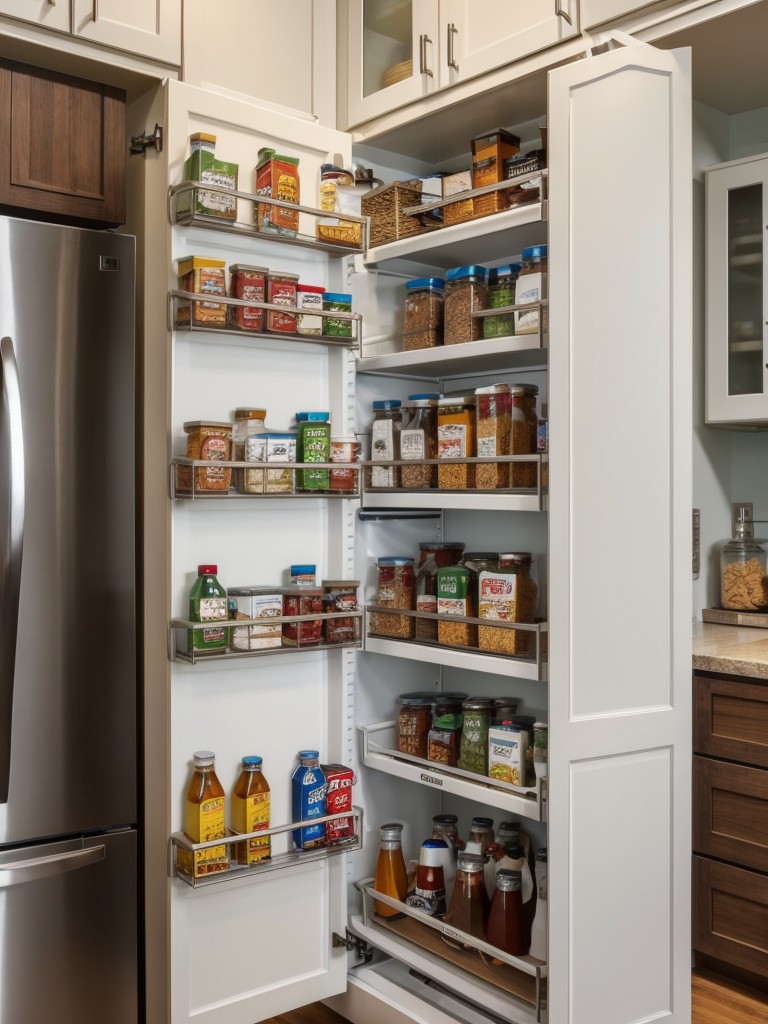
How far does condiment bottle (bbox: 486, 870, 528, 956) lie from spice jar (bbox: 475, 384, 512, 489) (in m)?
0.87

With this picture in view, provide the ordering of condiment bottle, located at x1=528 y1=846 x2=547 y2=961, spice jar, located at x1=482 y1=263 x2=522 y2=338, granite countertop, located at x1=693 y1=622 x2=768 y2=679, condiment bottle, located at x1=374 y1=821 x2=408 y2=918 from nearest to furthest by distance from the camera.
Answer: condiment bottle, located at x1=528 y1=846 x2=547 y2=961, spice jar, located at x1=482 y1=263 x2=522 y2=338, granite countertop, located at x1=693 y1=622 x2=768 y2=679, condiment bottle, located at x1=374 y1=821 x2=408 y2=918

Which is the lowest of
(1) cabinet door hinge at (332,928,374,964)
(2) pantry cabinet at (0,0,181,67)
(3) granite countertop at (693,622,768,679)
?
(1) cabinet door hinge at (332,928,374,964)

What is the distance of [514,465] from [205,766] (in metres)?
0.91

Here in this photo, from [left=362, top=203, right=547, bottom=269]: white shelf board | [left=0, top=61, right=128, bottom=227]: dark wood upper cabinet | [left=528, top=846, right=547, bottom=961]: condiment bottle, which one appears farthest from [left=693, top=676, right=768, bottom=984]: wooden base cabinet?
[left=0, top=61, right=128, bottom=227]: dark wood upper cabinet

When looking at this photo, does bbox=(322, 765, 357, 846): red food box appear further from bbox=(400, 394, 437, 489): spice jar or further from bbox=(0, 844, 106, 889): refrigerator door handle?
bbox=(400, 394, 437, 489): spice jar

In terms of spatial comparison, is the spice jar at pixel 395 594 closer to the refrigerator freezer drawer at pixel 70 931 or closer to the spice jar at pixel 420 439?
the spice jar at pixel 420 439

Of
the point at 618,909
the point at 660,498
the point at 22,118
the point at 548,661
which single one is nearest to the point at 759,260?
the point at 660,498

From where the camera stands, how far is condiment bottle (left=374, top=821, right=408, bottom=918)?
2.27 metres

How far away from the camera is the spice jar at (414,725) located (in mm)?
2314

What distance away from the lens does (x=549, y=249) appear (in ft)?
5.92

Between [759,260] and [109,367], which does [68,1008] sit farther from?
[759,260]

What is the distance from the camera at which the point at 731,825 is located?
224 cm

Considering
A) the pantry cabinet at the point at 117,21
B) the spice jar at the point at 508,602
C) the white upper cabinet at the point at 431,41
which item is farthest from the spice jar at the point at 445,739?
the pantry cabinet at the point at 117,21

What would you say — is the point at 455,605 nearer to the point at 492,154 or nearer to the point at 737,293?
the point at 492,154
